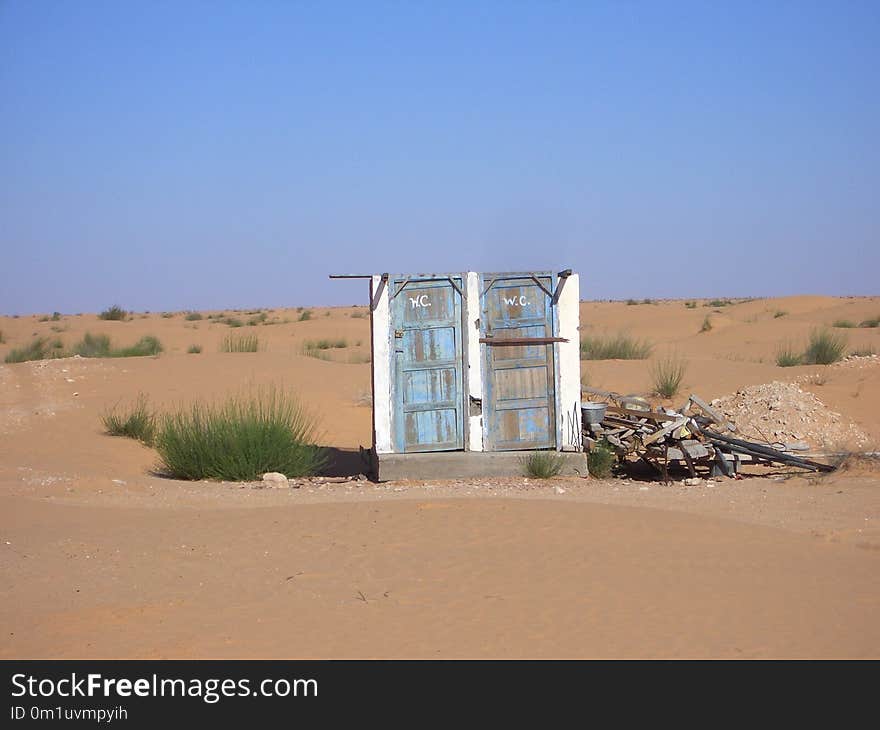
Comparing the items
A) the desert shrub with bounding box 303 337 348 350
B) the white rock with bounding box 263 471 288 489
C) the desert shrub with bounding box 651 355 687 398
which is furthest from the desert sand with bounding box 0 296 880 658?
the desert shrub with bounding box 303 337 348 350

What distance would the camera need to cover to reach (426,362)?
42.5ft

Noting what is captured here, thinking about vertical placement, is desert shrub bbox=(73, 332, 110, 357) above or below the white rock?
above

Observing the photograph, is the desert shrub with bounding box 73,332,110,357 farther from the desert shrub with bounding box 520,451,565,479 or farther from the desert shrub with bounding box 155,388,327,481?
the desert shrub with bounding box 520,451,565,479

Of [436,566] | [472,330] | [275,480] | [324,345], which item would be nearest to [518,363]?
[472,330]

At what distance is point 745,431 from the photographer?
16500 mm

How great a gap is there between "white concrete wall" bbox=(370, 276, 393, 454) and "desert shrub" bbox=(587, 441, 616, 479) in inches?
112

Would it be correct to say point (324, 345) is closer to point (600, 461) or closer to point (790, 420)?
point (790, 420)

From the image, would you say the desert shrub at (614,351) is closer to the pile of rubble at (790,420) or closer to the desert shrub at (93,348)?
the pile of rubble at (790,420)

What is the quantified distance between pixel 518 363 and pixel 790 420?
609 cm

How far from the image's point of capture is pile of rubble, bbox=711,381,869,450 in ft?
53.0

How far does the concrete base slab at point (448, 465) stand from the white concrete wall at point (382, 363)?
0.25 m

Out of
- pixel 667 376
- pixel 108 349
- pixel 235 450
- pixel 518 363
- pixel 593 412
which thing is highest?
pixel 108 349
